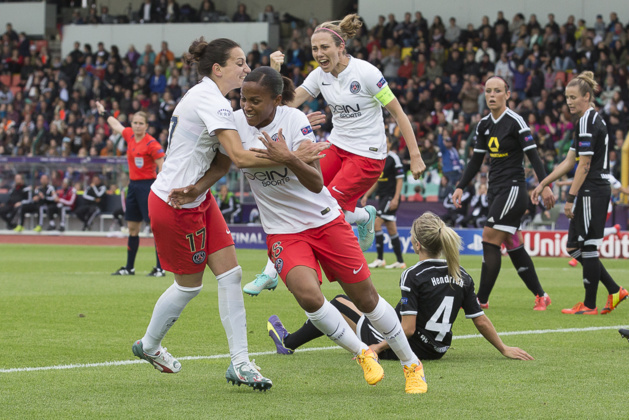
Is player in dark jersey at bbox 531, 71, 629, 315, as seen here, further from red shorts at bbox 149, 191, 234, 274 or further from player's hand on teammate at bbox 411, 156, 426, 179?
red shorts at bbox 149, 191, 234, 274

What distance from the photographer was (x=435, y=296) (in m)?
5.93

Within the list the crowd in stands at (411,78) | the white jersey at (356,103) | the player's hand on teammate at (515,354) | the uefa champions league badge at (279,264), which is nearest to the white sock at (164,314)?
the uefa champions league badge at (279,264)

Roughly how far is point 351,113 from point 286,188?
2.70m

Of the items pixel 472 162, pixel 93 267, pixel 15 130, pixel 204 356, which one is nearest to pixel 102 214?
pixel 15 130

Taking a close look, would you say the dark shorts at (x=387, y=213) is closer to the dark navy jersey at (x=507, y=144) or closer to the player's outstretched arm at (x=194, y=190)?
the dark navy jersey at (x=507, y=144)

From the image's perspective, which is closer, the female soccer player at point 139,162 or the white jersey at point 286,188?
the white jersey at point 286,188

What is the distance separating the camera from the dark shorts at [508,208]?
9.15m

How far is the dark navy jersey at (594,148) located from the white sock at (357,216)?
2574mm

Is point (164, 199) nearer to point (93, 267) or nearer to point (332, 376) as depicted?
point (332, 376)

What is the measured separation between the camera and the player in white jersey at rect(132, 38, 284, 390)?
528cm

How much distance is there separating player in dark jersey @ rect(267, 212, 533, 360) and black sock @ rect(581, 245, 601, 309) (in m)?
3.30

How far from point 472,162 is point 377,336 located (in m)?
3.83

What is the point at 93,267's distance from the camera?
50.3ft

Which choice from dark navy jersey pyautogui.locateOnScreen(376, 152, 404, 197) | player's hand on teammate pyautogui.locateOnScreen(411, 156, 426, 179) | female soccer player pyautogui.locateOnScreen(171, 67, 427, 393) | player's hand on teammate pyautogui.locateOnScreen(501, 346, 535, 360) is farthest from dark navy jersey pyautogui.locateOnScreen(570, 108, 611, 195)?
dark navy jersey pyautogui.locateOnScreen(376, 152, 404, 197)
